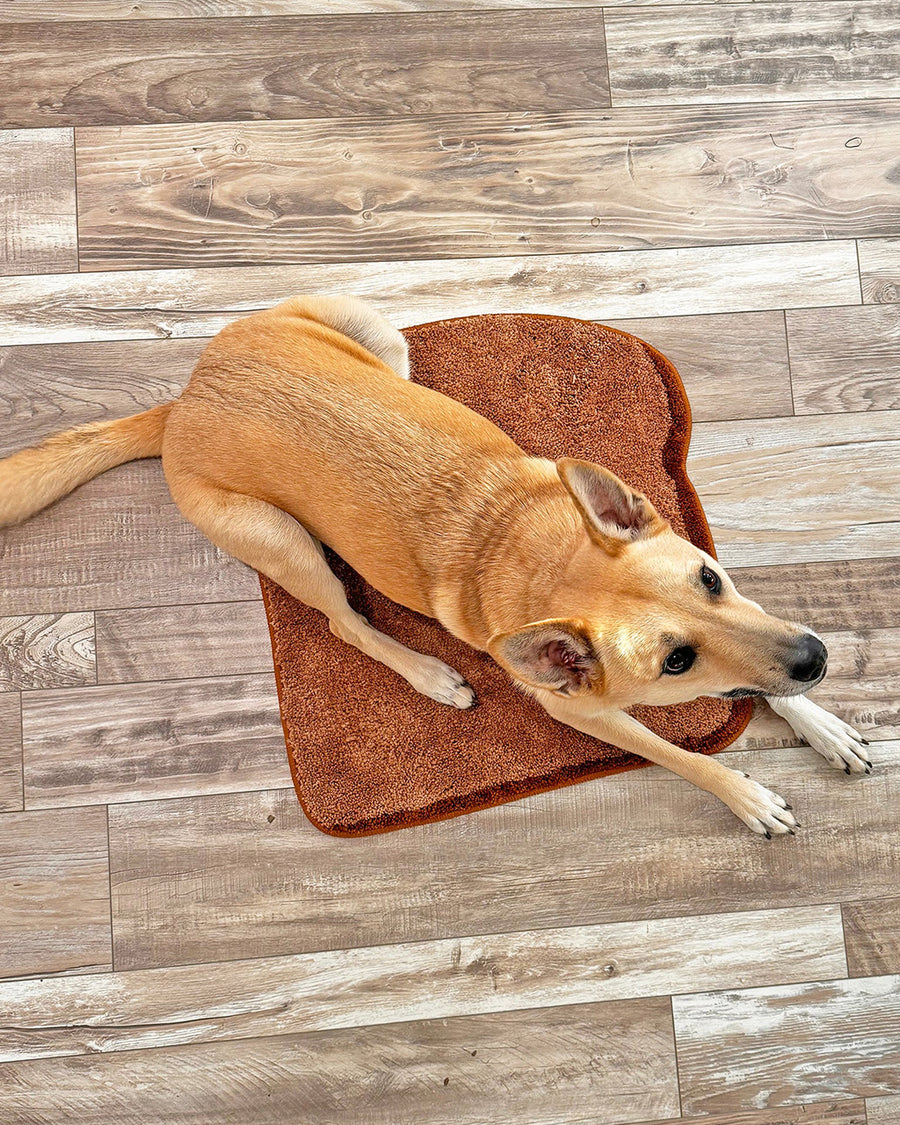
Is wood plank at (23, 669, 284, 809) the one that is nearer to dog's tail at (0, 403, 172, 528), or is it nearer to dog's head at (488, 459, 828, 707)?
dog's tail at (0, 403, 172, 528)

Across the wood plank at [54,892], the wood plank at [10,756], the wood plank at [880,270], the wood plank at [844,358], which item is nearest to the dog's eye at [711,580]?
the wood plank at [844,358]

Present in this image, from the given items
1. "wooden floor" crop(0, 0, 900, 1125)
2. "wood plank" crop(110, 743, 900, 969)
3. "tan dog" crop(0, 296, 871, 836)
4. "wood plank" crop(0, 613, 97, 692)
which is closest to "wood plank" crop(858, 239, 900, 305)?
"wooden floor" crop(0, 0, 900, 1125)

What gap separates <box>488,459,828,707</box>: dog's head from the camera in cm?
220

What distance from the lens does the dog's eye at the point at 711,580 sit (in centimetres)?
232

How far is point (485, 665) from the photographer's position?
314cm

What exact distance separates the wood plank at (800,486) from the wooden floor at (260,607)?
13 millimetres

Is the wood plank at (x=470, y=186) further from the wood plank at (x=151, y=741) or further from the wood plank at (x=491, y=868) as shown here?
the wood plank at (x=491, y=868)

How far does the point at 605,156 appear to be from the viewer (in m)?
3.36

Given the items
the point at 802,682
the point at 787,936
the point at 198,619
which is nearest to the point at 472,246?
the point at 198,619

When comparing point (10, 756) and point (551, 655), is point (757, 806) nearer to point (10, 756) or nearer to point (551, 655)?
point (551, 655)

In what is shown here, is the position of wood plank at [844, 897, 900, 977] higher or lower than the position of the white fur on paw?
lower

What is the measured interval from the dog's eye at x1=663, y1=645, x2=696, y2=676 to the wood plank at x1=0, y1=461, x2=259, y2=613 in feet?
5.06

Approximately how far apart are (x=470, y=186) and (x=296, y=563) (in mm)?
1587

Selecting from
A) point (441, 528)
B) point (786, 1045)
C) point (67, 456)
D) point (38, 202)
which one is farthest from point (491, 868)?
point (38, 202)
